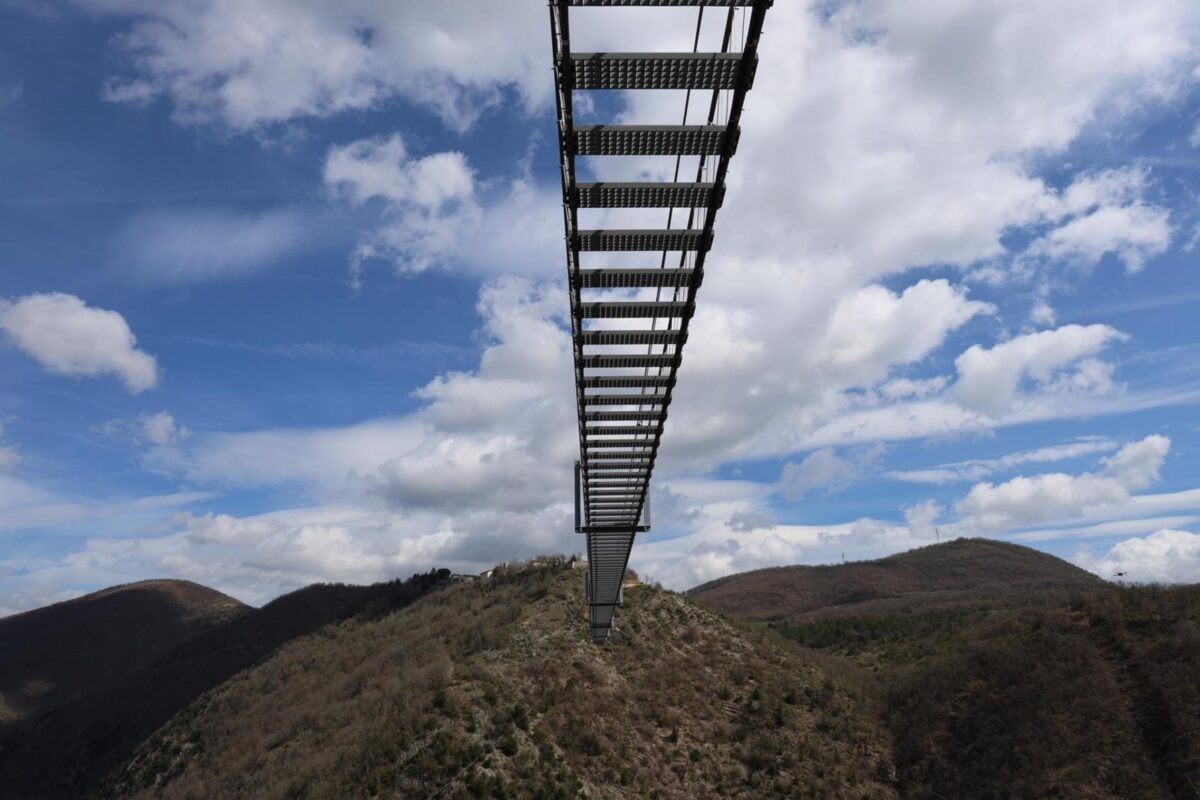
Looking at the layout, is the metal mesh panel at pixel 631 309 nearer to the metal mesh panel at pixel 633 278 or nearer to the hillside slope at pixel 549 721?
the metal mesh panel at pixel 633 278

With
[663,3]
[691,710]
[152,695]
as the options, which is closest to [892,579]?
[691,710]

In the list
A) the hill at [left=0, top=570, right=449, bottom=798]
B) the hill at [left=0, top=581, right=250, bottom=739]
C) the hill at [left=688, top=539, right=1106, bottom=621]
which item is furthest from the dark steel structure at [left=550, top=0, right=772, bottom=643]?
the hill at [left=0, top=581, right=250, bottom=739]

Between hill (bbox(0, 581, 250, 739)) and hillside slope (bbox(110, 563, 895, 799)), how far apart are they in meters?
58.3

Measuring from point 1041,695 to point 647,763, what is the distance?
1543cm

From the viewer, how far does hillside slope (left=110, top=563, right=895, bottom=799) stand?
26.9 m

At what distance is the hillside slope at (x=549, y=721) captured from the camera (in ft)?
88.3

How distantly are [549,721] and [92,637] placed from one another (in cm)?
10330

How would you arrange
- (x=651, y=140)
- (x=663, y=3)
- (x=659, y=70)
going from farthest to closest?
(x=651, y=140) < (x=659, y=70) < (x=663, y=3)

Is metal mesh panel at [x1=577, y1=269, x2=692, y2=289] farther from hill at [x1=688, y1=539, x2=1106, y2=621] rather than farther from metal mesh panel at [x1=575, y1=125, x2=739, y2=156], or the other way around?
hill at [x1=688, y1=539, x2=1106, y2=621]

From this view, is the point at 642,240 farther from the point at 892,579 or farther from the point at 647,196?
the point at 892,579

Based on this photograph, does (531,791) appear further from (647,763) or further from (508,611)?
(508,611)

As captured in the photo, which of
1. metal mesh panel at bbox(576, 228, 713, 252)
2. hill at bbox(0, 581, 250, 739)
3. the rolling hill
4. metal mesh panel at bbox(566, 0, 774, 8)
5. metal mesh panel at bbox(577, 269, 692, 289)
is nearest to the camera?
metal mesh panel at bbox(566, 0, 774, 8)

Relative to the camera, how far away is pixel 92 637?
105 metres

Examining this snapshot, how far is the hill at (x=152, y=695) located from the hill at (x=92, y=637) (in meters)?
14.7
